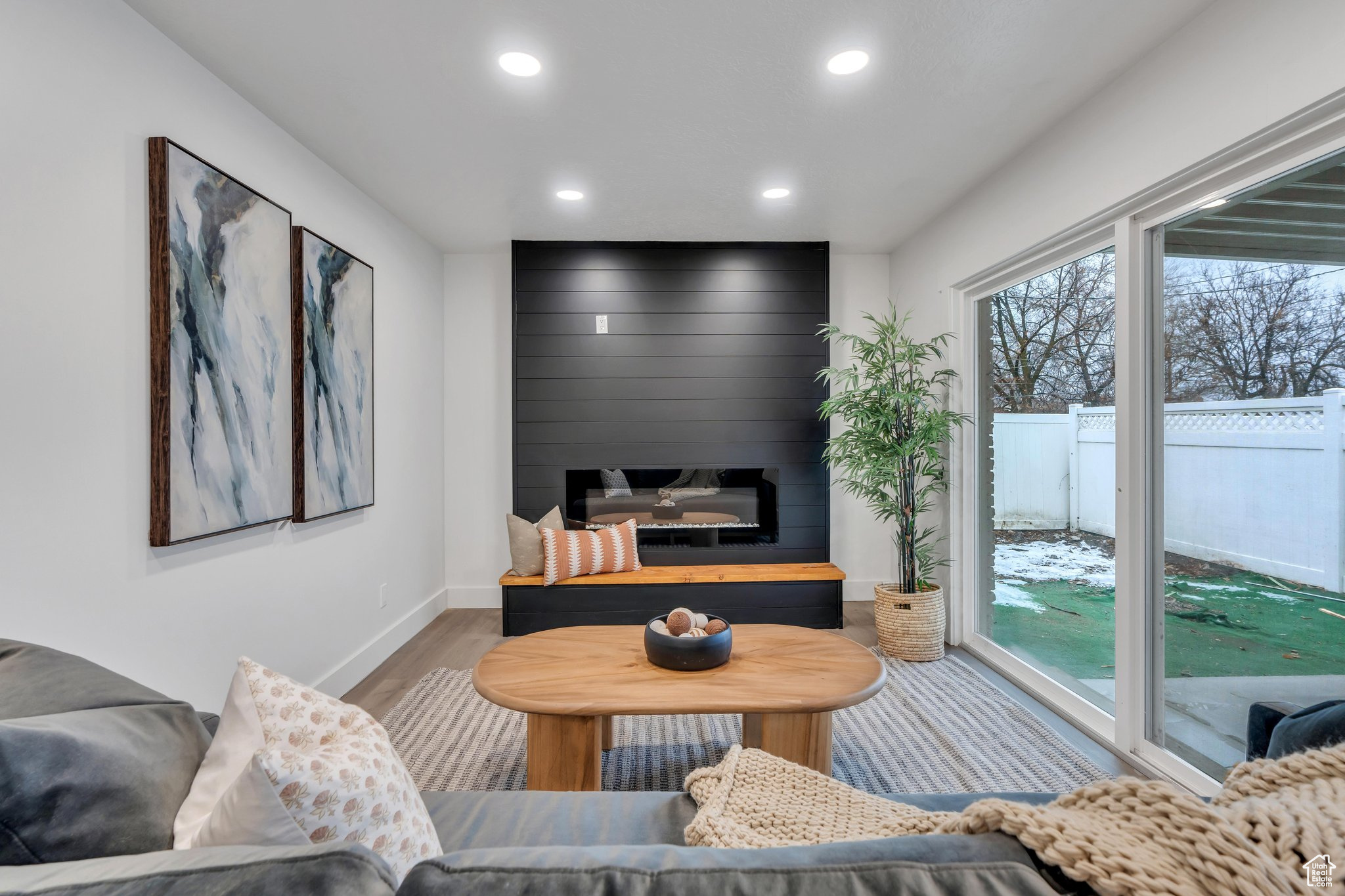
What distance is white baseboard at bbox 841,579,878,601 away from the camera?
461 centimetres

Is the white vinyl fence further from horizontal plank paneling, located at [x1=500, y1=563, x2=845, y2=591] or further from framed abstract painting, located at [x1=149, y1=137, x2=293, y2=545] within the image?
framed abstract painting, located at [x1=149, y1=137, x2=293, y2=545]

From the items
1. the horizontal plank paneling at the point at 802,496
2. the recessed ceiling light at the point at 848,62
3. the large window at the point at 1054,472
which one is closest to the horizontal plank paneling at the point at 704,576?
the horizontal plank paneling at the point at 802,496

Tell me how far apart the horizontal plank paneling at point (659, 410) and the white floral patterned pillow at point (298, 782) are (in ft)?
10.6

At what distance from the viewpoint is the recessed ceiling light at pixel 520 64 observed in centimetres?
210

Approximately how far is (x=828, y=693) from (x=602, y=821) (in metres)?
0.91

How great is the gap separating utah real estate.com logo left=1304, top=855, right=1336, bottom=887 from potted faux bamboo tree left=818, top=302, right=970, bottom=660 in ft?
10.1

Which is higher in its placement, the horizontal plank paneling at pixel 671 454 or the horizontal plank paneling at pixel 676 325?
the horizontal plank paneling at pixel 676 325

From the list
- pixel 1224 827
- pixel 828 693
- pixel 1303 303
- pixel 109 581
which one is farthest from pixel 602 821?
pixel 1303 303

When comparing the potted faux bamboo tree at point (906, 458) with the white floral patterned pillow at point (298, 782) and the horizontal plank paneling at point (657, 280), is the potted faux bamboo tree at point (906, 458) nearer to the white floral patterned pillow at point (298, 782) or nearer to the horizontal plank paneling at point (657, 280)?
the horizontal plank paneling at point (657, 280)

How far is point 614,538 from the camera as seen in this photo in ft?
13.4

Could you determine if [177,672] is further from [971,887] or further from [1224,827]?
[1224,827]

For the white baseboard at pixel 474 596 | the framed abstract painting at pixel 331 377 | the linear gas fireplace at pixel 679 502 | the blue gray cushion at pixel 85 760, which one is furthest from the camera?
the white baseboard at pixel 474 596

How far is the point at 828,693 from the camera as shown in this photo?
1.92 metres

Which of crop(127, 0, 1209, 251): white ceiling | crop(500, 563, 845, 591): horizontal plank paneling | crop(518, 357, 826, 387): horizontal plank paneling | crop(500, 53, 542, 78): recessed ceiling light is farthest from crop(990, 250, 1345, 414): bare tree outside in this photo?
crop(500, 53, 542, 78): recessed ceiling light
